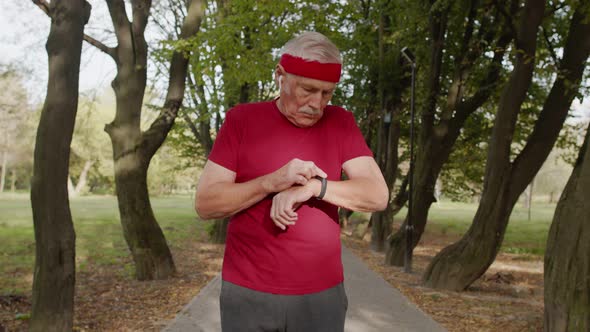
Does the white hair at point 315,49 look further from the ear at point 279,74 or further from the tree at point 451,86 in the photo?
the tree at point 451,86

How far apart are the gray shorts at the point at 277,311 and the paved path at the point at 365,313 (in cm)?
555

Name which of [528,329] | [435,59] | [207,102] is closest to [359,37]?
[207,102]

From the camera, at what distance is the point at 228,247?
2.38 metres

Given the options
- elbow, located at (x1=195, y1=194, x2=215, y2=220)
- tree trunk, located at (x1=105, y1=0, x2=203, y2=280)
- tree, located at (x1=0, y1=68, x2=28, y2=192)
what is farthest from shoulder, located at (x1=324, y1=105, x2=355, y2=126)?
tree, located at (x1=0, y1=68, x2=28, y2=192)

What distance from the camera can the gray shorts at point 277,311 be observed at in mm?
2219

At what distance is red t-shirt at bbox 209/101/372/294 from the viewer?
7.32ft

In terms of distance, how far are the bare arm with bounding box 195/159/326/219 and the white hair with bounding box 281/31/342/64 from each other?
390mm

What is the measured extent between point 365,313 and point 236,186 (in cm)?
732

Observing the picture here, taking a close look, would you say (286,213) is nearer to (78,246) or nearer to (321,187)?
(321,187)

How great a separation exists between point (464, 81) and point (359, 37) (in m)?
9.03

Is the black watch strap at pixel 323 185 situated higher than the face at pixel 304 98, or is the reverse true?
the face at pixel 304 98

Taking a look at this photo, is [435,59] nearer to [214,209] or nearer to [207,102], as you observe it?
[207,102]

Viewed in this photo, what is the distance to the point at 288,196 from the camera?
214 cm

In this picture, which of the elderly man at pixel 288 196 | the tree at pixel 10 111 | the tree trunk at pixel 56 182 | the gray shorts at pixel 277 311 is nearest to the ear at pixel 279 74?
the elderly man at pixel 288 196
